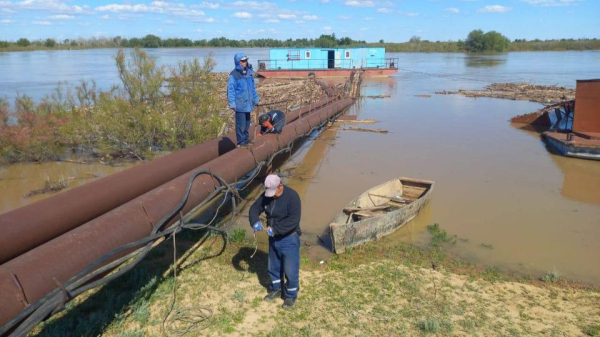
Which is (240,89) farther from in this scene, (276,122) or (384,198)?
(384,198)

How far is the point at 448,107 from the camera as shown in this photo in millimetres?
22844

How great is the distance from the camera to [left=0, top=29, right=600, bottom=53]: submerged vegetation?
90500mm

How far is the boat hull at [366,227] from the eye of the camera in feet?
20.8

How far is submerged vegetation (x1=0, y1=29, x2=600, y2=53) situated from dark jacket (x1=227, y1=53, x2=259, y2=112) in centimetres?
6219

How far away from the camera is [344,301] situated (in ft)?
16.6

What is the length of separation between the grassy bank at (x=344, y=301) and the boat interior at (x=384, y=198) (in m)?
0.99

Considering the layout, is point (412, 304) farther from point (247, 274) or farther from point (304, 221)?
point (304, 221)

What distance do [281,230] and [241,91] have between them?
12.6 ft

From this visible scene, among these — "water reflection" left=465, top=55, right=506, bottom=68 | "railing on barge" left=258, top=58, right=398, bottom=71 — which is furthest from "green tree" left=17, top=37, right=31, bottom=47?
"water reflection" left=465, top=55, right=506, bottom=68

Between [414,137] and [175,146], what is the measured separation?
8.68 m

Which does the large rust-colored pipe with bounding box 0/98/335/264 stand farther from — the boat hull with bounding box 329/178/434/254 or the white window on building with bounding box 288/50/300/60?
the white window on building with bounding box 288/50/300/60

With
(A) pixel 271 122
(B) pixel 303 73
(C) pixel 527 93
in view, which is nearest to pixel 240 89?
(A) pixel 271 122

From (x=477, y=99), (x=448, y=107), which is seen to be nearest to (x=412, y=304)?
(x=448, y=107)

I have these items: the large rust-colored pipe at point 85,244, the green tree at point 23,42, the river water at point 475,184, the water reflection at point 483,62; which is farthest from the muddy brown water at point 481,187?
the green tree at point 23,42
